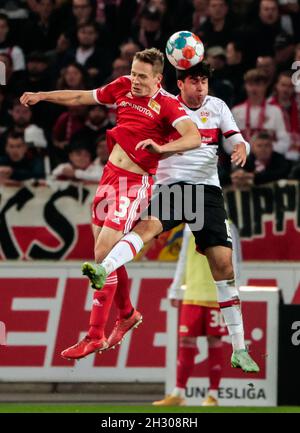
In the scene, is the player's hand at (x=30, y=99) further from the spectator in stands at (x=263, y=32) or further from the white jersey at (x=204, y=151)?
the spectator in stands at (x=263, y=32)

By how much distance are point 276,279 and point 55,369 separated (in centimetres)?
284

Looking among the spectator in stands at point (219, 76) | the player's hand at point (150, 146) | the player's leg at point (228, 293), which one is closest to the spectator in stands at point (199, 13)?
the spectator in stands at point (219, 76)

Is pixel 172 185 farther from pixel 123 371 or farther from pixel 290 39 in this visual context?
pixel 290 39

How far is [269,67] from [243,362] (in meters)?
6.70

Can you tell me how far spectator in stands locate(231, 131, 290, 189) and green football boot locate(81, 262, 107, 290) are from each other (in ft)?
18.1

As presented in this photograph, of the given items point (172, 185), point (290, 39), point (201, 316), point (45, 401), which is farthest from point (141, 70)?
point (290, 39)

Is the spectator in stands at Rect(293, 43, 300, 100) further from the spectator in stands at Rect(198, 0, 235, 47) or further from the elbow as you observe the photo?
the elbow

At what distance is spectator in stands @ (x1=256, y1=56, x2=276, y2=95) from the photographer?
17766 mm

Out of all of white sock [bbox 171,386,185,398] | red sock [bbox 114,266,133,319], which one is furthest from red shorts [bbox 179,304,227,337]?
red sock [bbox 114,266,133,319]

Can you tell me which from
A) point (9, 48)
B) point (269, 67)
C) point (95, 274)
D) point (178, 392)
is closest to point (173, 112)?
point (95, 274)

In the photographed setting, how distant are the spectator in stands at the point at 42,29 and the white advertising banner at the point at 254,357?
5.59 meters

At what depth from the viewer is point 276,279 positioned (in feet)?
53.3

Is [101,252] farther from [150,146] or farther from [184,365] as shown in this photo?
[184,365]

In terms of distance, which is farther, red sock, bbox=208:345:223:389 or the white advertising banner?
the white advertising banner
